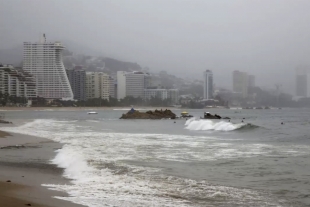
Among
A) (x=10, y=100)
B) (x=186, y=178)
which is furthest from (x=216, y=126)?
(x=10, y=100)

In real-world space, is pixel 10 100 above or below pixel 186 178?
above

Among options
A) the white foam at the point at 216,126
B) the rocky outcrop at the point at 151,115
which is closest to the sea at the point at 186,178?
the white foam at the point at 216,126

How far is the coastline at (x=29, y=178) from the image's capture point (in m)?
8.62

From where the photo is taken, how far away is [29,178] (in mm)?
11703

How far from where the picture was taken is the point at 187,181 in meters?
11.7

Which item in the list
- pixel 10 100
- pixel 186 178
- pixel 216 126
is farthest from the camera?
pixel 10 100

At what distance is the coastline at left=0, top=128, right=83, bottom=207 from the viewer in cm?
862

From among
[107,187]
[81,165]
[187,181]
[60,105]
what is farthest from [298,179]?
[60,105]

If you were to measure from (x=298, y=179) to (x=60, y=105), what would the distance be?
183m

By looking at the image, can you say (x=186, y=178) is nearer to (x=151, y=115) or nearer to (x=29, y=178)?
(x=29, y=178)

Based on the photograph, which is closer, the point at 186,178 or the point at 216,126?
the point at 186,178

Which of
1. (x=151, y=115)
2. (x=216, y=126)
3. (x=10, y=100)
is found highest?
(x=10, y=100)

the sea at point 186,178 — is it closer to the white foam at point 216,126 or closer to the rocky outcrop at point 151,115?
the white foam at point 216,126

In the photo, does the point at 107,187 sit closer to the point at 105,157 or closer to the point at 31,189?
the point at 31,189
